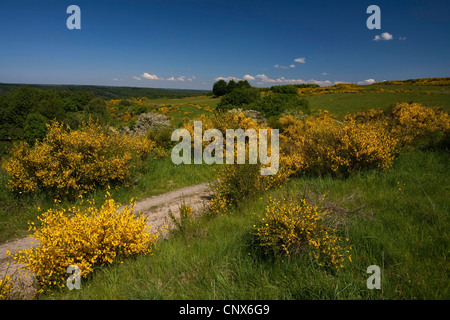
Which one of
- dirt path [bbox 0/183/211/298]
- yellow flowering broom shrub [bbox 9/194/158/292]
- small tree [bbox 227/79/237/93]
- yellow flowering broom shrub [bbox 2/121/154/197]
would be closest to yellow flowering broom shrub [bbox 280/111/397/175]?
dirt path [bbox 0/183/211/298]

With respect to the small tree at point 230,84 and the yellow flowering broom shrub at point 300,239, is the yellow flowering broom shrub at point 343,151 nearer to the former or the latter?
the yellow flowering broom shrub at point 300,239

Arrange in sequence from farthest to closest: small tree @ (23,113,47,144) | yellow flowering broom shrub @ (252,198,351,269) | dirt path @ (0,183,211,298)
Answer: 1. small tree @ (23,113,47,144)
2. dirt path @ (0,183,211,298)
3. yellow flowering broom shrub @ (252,198,351,269)

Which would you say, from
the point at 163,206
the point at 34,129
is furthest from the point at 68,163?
the point at 34,129

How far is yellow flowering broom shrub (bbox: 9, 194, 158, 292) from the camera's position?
141 inches

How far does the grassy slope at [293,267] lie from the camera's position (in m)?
2.84

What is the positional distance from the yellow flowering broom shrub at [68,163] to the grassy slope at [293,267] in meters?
5.51

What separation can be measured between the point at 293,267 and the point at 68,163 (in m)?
8.82

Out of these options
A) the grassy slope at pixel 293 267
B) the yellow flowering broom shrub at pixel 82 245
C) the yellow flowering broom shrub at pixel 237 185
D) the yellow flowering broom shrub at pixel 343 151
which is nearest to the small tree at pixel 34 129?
the yellow flowering broom shrub at pixel 237 185

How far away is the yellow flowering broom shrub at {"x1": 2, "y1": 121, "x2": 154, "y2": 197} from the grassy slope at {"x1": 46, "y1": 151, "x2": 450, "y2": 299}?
5.51m

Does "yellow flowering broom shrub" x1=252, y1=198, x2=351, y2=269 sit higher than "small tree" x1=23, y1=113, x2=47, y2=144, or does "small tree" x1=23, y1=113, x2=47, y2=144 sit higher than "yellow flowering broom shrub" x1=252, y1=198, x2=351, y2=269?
"small tree" x1=23, y1=113, x2=47, y2=144

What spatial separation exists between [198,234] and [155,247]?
3.20 feet

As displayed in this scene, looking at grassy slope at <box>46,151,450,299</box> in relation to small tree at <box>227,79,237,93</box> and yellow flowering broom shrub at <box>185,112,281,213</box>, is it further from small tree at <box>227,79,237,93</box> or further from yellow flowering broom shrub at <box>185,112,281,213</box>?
small tree at <box>227,79,237,93</box>
